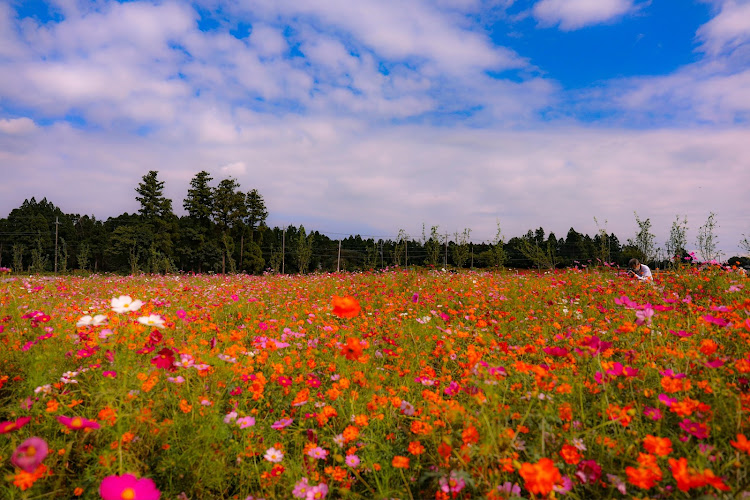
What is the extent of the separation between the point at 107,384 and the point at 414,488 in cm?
181

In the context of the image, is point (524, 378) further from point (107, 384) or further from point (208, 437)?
point (107, 384)

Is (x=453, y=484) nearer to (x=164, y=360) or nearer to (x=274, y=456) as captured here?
(x=274, y=456)

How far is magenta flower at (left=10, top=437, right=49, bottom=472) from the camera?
97 centimetres

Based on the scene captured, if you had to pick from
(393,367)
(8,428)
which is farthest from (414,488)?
(8,428)

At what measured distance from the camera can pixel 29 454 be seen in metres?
0.99

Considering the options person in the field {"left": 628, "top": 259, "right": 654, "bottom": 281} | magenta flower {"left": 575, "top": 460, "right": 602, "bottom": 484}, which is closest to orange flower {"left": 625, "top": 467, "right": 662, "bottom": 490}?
magenta flower {"left": 575, "top": 460, "right": 602, "bottom": 484}

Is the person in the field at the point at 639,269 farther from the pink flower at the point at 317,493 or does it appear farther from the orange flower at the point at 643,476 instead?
the pink flower at the point at 317,493

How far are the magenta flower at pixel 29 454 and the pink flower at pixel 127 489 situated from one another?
0.55 feet

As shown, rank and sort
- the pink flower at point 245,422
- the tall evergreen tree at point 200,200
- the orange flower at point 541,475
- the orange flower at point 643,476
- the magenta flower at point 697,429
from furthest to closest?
the tall evergreen tree at point 200,200, the pink flower at point 245,422, the magenta flower at point 697,429, the orange flower at point 643,476, the orange flower at point 541,475

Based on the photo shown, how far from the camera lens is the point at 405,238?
49.0ft

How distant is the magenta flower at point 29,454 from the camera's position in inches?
38.0

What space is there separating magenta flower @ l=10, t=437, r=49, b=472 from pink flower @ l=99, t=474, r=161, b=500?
0.55 feet

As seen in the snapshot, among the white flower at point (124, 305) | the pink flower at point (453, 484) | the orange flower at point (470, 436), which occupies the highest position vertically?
the white flower at point (124, 305)

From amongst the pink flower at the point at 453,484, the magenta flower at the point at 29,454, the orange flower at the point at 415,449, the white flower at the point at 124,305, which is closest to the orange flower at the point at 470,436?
the pink flower at the point at 453,484
